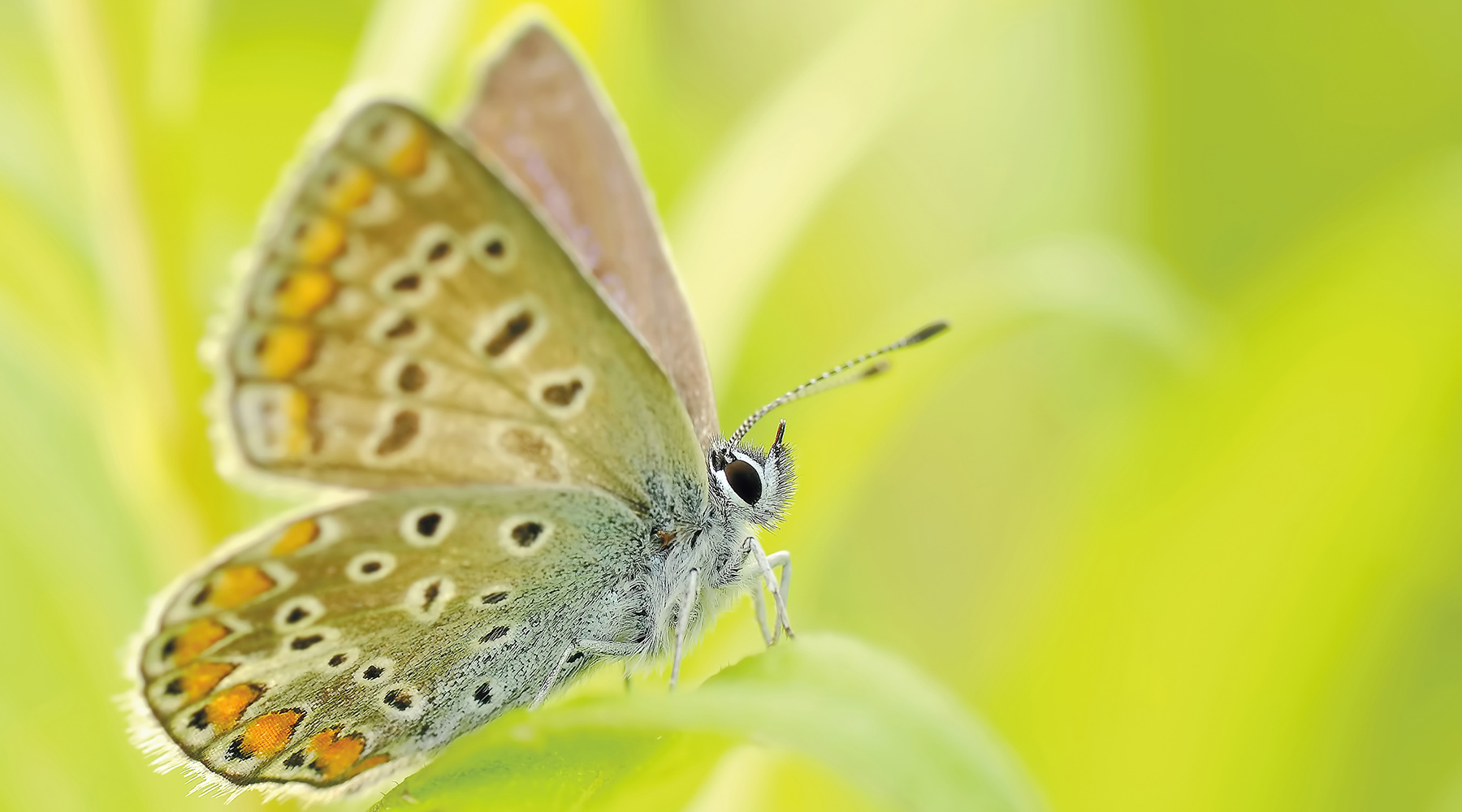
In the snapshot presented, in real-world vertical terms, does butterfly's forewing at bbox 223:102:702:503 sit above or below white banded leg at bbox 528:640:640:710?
above

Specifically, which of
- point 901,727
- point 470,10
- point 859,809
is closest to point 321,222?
point 470,10

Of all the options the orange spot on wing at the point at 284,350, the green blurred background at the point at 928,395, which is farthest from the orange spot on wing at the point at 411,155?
the green blurred background at the point at 928,395

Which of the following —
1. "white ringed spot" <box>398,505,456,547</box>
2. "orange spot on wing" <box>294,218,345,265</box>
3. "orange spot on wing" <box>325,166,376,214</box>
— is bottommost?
"white ringed spot" <box>398,505,456,547</box>

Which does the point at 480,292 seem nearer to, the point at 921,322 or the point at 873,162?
the point at 921,322

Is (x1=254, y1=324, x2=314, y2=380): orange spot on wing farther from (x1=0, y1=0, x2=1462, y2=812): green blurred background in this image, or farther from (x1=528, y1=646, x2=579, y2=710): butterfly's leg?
(x1=528, y1=646, x2=579, y2=710): butterfly's leg

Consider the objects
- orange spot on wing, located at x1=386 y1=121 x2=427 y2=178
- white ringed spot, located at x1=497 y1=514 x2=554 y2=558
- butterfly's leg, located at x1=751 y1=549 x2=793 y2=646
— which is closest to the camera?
orange spot on wing, located at x1=386 y1=121 x2=427 y2=178

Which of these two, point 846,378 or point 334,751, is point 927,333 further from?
point 334,751

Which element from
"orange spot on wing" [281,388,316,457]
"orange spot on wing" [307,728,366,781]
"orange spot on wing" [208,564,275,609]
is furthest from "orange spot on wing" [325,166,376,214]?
"orange spot on wing" [307,728,366,781]
